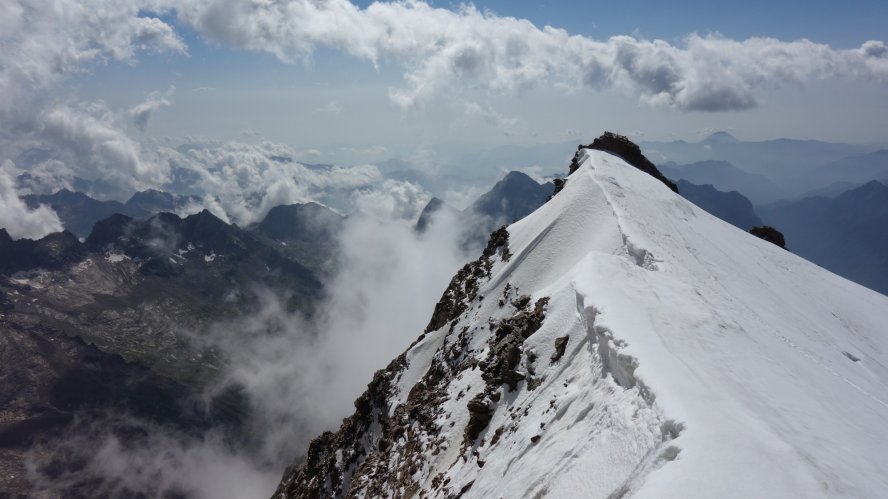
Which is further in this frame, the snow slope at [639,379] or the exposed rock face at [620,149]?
the exposed rock face at [620,149]

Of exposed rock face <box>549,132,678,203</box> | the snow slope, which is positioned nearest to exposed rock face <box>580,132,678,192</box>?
exposed rock face <box>549,132,678,203</box>

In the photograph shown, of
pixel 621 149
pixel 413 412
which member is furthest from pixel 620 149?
pixel 413 412

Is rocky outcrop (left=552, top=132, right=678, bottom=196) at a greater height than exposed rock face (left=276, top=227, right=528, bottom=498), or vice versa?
rocky outcrop (left=552, top=132, right=678, bottom=196)

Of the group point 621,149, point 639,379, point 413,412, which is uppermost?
point 621,149

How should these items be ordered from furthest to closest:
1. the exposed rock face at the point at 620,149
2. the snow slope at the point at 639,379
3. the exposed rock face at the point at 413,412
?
1. the exposed rock face at the point at 620,149
2. the exposed rock face at the point at 413,412
3. the snow slope at the point at 639,379

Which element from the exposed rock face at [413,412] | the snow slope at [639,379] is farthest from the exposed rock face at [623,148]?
the exposed rock face at [413,412]

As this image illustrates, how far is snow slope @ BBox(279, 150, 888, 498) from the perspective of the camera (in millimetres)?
12578

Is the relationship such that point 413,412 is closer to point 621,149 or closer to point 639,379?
point 639,379

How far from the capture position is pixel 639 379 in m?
15.2

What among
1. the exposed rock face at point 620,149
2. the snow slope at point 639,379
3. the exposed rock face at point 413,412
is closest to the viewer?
the snow slope at point 639,379

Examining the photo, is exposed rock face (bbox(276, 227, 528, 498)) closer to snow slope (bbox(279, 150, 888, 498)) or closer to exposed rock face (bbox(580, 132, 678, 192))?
snow slope (bbox(279, 150, 888, 498))

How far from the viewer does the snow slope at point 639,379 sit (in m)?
12.6

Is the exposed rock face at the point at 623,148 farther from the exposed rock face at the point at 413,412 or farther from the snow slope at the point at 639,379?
the exposed rock face at the point at 413,412

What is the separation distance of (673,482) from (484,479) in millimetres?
12255
